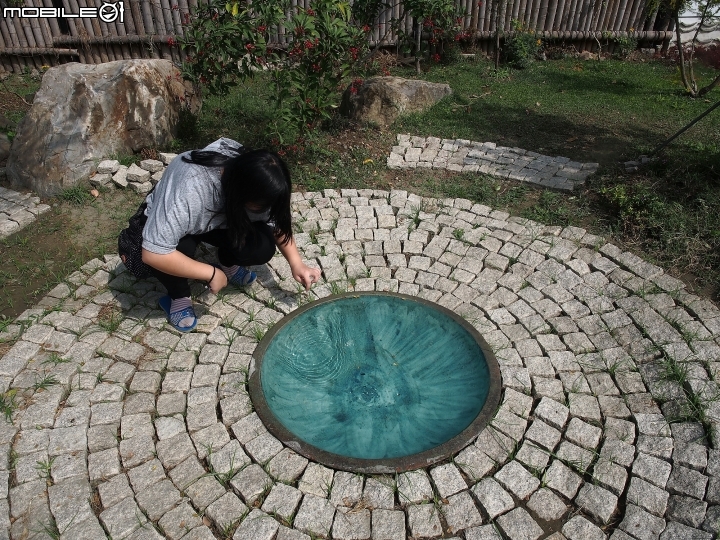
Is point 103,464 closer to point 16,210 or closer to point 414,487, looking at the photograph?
point 414,487

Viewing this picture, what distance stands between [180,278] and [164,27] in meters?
6.43

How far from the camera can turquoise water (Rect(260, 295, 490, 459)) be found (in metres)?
3.03

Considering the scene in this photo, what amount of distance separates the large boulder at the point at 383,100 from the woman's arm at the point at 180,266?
377 centimetres

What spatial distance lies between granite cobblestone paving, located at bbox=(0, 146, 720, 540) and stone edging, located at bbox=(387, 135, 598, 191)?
1063 mm

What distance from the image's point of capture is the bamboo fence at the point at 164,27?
8.10 meters

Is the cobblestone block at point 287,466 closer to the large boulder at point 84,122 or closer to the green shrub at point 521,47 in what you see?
the large boulder at point 84,122

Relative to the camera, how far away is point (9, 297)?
3949 millimetres

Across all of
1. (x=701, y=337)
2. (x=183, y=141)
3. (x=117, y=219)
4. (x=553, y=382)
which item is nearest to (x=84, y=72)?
(x=183, y=141)

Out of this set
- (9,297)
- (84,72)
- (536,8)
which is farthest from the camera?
(536,8)

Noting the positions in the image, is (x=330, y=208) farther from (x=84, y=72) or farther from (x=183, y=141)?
(x=84, y=72)

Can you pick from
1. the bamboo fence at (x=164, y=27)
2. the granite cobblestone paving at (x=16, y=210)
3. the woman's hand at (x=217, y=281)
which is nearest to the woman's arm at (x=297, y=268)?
the woman's hand at (x=217, y=281)

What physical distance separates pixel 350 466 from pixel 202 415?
36.2 inches

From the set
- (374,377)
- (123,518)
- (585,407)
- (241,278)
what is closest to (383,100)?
(241,278)

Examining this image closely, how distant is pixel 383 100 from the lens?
643 cm
